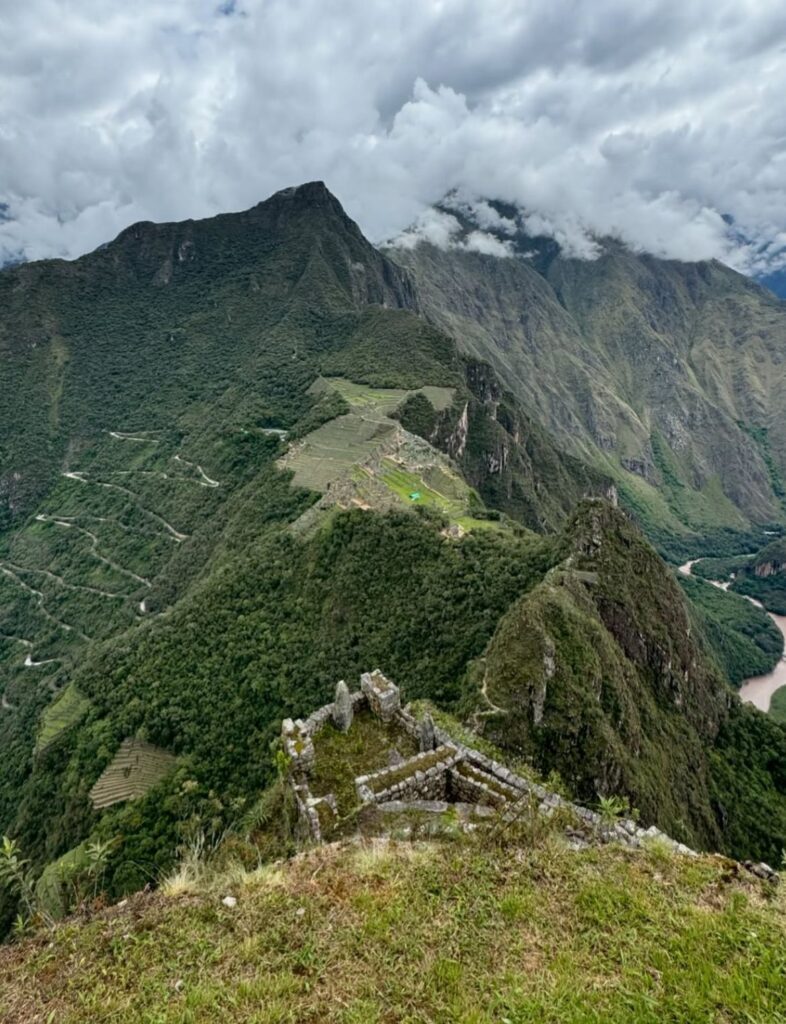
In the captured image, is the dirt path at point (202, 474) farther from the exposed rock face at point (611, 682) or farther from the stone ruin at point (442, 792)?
the stone ruin at point (442, 792)

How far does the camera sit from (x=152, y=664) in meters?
62.3

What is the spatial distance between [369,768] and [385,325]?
15426cm

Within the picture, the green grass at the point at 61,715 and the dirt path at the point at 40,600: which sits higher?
the dirt path at the point at 40,600

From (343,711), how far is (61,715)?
5890cm

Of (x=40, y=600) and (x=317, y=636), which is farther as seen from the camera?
(x=40, y=600)

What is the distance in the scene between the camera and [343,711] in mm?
20641

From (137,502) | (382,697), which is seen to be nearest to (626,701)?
(382,697)

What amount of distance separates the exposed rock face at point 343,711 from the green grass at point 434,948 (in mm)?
9999

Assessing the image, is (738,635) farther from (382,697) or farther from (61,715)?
(382,697)

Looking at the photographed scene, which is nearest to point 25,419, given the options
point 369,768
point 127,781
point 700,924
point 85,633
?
point 85,633

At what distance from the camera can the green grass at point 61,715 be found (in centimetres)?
6301

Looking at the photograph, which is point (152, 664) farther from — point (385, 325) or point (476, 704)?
point (385, 325)

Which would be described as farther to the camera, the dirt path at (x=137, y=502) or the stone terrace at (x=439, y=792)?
the dirt path at (x=137, y=502)

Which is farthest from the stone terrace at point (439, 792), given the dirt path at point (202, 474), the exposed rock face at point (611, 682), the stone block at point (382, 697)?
the dirt path at point (202, 474)
